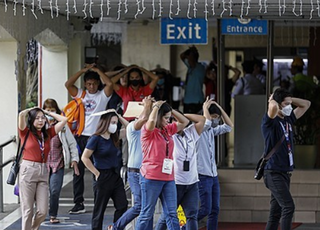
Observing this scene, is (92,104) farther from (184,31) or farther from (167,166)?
(167,166)

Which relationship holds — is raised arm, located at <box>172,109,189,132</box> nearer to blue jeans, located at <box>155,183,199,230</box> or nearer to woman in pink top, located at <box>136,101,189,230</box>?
woman in pink top, located at <box>136,101,189,230</box>

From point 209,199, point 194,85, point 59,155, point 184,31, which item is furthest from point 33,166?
point 194,85

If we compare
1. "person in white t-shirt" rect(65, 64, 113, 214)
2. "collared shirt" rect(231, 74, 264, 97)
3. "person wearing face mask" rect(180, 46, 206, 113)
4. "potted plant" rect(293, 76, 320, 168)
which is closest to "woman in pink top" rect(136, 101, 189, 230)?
"person in white t-shirt" rect(65, 64, 113, 214)

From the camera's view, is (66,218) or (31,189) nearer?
(31,189)

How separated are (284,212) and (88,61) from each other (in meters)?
8.84

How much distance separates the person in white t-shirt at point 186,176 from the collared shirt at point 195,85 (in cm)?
577

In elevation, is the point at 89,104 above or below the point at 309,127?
above

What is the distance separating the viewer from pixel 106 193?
9820 mm

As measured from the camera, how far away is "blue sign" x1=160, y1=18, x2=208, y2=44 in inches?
500

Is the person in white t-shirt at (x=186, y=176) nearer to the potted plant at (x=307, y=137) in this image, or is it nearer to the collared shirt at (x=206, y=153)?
the collared shirt at (x=206, y=153)

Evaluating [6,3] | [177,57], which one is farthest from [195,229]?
[177,57]

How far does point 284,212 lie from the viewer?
944cm

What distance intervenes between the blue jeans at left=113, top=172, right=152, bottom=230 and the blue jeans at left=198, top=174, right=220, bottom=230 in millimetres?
745

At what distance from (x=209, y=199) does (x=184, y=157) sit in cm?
79
